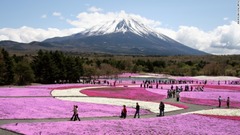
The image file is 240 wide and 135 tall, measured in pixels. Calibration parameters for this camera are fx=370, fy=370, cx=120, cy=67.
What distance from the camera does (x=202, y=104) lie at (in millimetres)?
57219

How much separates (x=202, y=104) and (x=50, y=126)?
33079 mm

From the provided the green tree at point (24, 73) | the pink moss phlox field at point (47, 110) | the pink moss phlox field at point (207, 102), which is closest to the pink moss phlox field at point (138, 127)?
the pink moss phlox field at point (47, 110)

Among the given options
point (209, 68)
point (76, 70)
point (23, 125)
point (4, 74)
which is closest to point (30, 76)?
point (4, 74)

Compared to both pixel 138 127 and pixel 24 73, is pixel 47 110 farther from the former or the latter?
pixel 24 73

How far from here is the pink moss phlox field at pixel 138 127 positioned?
28062 millimetres

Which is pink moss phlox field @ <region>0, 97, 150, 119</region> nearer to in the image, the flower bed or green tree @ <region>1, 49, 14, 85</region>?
the flower bed

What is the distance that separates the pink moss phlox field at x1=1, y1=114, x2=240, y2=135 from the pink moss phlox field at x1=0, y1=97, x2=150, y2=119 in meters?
6.60

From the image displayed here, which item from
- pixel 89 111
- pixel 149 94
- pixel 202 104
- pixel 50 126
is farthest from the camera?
pixel 149 94

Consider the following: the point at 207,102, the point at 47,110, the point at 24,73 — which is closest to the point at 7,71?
the point at 24,73

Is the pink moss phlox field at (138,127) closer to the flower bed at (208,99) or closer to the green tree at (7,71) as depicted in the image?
the flower bed at (208,99)

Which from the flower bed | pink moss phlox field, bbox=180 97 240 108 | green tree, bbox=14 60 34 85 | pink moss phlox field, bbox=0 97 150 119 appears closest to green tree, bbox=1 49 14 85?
green tree, bbox=14 60 34 85

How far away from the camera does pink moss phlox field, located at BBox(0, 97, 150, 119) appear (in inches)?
1475

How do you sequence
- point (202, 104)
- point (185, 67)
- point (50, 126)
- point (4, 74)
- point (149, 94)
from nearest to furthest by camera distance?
point (50, 126), point (202, 104), point (149, 94), point (4, 74), point (185, 67)

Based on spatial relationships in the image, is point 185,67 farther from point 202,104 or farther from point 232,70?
point 202,104
